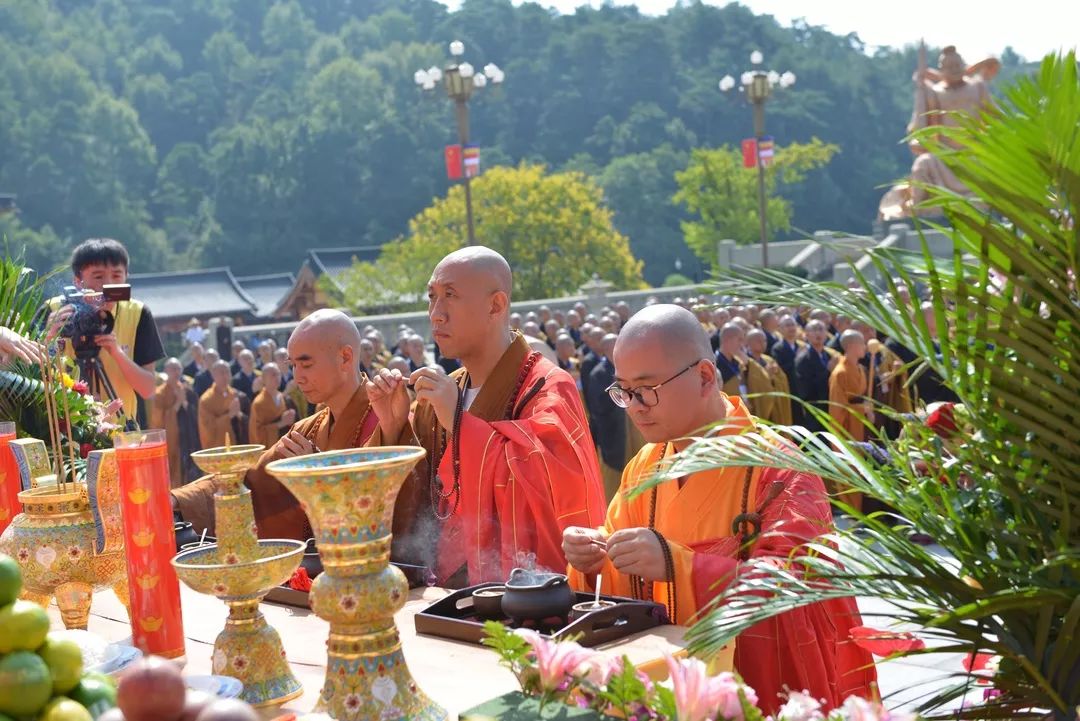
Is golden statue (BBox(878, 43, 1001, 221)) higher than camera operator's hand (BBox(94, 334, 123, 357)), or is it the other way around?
golden statue (BBox(878, 43, 1001, 221))

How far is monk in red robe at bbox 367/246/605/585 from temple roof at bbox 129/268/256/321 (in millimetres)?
42357

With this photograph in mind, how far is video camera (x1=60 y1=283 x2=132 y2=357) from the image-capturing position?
14.1 feet

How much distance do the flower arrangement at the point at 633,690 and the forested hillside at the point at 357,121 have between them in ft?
165

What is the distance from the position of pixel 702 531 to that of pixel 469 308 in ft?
4.44

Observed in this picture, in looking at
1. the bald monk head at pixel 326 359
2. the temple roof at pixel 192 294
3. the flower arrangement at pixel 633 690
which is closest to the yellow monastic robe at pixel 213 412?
the bald monk head at pixel 326 359

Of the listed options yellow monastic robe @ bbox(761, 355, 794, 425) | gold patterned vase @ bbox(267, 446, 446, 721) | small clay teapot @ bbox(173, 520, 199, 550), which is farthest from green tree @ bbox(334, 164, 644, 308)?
gold patterned vase @ bbox(267, 446, 446, 721)

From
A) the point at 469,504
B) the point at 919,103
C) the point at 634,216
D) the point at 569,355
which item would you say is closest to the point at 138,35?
the point at 634,216

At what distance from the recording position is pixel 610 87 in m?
72.4

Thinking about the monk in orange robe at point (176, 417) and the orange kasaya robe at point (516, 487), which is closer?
the orange kasaya robe at point (516, 487)

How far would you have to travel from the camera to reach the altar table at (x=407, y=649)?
89.8 inches

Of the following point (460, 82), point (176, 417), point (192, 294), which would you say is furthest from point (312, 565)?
point (192, 294)

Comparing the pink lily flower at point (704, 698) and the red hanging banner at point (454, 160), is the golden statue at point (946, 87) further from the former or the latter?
the pink lily flower at point (704, 698)

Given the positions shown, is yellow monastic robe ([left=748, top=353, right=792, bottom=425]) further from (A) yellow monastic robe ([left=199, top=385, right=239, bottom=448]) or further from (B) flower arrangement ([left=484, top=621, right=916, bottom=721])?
(B) flower arrangement ([left=484, top=621, right=916, bottom=721])

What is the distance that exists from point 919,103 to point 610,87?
46714 millimetres
